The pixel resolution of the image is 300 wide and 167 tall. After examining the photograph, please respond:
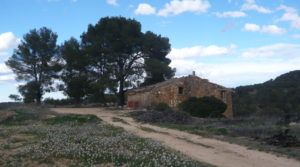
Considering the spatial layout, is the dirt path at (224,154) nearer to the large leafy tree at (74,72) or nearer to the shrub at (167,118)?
the shrub at (167,118)

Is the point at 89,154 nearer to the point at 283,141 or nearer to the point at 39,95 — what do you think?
the point at 283,141

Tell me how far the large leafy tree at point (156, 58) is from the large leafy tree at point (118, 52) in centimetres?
102

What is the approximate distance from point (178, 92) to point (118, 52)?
11.0 m

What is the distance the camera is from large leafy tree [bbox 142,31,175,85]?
149 ft

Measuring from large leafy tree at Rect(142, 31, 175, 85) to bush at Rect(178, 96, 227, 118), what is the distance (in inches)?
478

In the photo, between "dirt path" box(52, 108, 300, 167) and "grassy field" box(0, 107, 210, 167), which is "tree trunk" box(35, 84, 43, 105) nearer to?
"grassy field" box(0, 107, 210, 167)

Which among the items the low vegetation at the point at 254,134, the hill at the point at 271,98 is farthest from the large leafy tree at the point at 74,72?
the low vegetation at the point at 254,134

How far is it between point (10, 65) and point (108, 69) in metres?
13.1

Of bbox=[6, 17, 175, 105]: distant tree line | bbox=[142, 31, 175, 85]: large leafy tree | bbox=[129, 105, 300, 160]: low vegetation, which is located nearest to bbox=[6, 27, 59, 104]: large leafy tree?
bbox=[6, 17, 175, 105]: distant tree line

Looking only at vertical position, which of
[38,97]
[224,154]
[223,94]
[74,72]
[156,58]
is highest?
[156,58]

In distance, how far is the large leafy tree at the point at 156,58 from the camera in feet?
149

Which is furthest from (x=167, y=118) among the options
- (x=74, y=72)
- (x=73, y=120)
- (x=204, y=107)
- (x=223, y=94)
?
(x=74, y=72)

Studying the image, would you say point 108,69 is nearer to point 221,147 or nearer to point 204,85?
point 204,85

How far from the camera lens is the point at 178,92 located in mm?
39562
